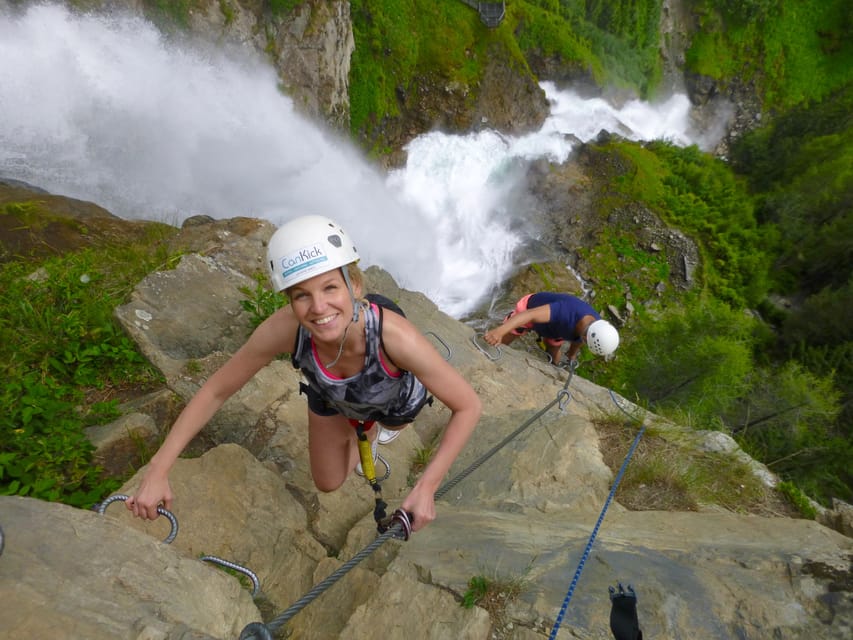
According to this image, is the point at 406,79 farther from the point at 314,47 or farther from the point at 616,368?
the point at 616,368

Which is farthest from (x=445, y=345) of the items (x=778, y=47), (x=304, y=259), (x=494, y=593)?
(x=778, y=47)

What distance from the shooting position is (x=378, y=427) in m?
3.97

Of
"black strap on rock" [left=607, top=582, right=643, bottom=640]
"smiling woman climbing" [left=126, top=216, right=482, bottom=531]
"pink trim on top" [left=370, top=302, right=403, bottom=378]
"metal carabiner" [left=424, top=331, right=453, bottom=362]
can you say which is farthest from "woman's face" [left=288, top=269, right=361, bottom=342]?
"metal carabiner" [left=424, top=331, right=453, bottom=362]

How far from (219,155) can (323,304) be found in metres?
15.6

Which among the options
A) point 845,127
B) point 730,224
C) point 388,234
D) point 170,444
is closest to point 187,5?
point 388,234

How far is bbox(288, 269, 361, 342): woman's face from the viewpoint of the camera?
2.16m

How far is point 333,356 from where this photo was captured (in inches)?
100.0

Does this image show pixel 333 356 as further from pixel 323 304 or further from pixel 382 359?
pixel 323 304

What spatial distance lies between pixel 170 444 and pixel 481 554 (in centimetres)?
191

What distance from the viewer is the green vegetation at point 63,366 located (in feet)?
9.82

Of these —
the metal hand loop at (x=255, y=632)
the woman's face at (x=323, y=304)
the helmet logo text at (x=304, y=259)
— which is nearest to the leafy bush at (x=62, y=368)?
the metal hand loop at (x=255, y=632)

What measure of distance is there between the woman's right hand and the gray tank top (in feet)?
2.90

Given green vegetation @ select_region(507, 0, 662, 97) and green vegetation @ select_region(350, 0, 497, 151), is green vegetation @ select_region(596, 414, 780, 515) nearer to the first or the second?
green vegetation @ select_region(350, 0, 497, 151)

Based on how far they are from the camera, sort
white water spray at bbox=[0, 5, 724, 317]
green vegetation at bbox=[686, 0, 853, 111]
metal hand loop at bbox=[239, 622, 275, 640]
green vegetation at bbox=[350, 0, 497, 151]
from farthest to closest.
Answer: green vegetation at bbox=[686, 0, 853, 111] → green vegetation at bbox=[350, 0, 497, 151] → white water spray at bbox=[0, 5, 724, 317] → metal hand loop at bbox=[239, 622, 275, 640]
